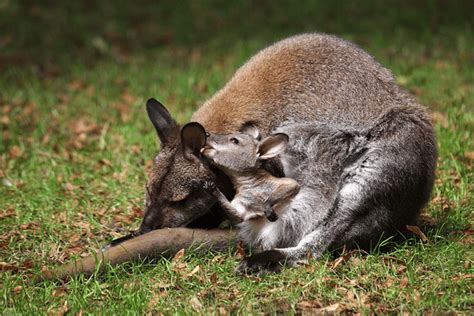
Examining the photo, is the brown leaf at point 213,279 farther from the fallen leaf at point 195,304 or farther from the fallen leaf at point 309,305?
the fallen leaf at point 309,305

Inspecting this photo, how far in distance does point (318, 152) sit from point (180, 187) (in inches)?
44.9

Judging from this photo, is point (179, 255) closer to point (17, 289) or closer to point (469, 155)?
point (17, 289)

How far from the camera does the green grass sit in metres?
5.50

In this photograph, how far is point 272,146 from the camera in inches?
237

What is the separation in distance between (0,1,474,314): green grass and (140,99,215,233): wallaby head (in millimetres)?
333

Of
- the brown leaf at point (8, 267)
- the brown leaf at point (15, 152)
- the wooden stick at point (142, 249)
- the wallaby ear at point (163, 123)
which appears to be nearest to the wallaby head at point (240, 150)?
the wallaby ear at point (163, 123)

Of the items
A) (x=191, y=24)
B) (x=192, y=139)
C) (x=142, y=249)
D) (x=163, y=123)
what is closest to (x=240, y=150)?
(x=192, y=139)

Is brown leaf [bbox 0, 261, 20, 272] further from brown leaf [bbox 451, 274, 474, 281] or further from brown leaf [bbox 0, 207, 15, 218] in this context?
brown leaf [bbox 451, 274, 474, 281]

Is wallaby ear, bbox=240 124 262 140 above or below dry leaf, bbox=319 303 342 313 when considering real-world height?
above

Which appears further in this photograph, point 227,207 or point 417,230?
point 417,230

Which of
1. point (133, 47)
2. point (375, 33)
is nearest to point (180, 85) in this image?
point (133, 47)

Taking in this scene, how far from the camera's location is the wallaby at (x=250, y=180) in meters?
6.01

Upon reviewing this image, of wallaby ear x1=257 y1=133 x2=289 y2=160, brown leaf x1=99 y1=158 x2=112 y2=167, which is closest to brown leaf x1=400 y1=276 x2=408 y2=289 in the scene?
wallaby ear x1=257 y1=133 x2=289 y2=160

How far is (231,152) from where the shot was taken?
604cm
